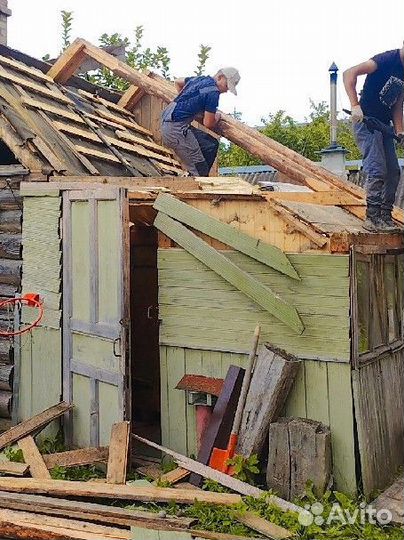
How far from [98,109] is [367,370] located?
6786 mm

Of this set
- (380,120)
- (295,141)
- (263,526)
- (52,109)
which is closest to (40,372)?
(263,526)

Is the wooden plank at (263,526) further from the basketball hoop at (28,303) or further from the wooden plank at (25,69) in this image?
the wooden plank at (25,69)

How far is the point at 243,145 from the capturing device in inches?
356

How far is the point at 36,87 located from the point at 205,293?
4541 millimetres

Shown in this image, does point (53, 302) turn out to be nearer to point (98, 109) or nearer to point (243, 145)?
point (243, 145)

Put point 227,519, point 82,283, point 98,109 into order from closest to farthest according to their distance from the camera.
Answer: point 227,519, point 82,283, point 98,109

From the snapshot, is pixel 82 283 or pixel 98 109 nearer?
pixel 82 283

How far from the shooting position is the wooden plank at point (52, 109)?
8198mm

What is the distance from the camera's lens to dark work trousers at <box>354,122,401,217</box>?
6.45m

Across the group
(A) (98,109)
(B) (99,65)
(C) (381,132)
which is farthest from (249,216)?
(B) (99,65)

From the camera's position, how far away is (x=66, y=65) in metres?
10.5

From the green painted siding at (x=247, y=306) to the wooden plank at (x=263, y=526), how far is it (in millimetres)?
1521

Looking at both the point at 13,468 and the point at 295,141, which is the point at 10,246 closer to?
the point at 13,468

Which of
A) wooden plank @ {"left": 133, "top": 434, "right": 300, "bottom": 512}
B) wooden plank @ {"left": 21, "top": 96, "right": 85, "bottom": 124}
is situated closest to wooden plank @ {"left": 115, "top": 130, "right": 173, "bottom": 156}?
wooden plank @ {"left": 21, "top": 96, "right": 85, "bottom": 124}
